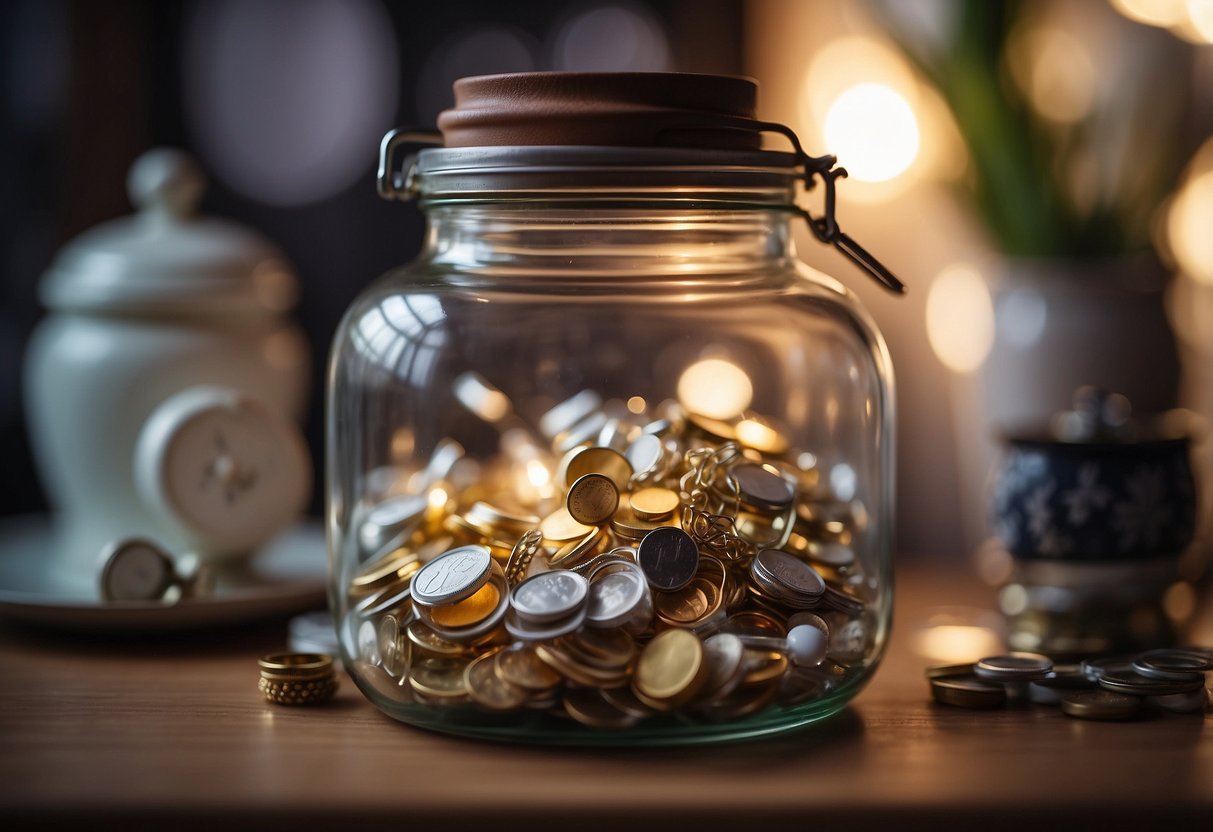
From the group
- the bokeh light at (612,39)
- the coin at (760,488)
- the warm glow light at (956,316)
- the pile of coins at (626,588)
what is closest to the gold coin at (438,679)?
the pile of coins at (626,588)

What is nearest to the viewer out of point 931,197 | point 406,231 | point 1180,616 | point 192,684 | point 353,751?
point 353,751

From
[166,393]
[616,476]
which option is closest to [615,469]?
[616,476]

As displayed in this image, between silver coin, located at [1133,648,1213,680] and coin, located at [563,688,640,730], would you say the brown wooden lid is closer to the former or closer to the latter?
coin, located at [563,688,640,730]

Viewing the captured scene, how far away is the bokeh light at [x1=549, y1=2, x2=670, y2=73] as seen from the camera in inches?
80.6

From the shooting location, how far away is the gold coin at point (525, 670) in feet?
2.33

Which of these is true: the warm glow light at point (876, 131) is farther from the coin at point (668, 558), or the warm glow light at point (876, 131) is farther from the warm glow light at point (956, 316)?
the coin at point (668, 558)

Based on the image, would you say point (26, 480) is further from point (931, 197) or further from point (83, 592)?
point (931, 197)

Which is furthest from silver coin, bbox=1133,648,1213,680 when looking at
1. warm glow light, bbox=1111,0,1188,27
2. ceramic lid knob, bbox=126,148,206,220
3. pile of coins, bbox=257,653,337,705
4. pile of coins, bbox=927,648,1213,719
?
ceramic lid knob, bbox=126,148,206,220

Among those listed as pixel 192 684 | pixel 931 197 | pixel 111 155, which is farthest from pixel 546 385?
pixel 111 155

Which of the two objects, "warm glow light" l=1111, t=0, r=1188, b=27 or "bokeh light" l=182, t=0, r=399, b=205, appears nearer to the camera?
"warm glow light" l=1111, t=0, r=1188, b=27

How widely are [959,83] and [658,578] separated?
3.18ft

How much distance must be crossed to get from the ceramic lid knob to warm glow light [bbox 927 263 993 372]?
1.05 meters

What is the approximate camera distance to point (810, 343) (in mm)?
932

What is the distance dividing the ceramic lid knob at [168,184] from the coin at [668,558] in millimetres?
733
